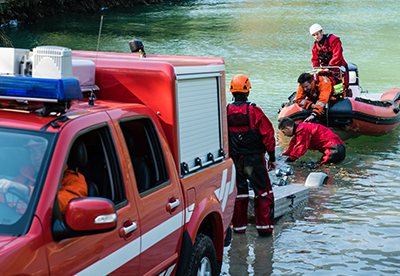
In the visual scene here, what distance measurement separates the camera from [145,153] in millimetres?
4094

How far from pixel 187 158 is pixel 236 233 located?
284cm

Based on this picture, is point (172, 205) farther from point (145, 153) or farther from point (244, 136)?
point (244, 136)

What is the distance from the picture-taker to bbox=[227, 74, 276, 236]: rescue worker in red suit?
21.4 feet

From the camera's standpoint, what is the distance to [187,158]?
171 inches

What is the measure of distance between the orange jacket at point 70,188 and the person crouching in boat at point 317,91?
8.56 metres

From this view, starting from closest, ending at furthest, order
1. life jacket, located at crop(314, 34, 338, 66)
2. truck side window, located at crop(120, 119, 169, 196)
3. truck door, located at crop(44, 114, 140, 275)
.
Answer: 1. truck door, located at crop(44, 114, 140, 275)
2. truck side window, located at crop(120, 119, 169, 196)
3. life jacket, located at crop(314, 34, 338, 66)

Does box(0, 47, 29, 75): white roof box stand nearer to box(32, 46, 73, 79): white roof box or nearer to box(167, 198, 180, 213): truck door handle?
box(32, 46, 73, 79): white roof box

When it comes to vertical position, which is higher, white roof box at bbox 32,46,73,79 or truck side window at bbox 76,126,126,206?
white roof box at bbox 32,46,73,79

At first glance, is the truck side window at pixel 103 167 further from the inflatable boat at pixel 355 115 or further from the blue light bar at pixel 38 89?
the inflatable boat at pixel 355 115

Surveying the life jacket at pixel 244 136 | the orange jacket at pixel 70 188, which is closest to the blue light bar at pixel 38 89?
the orange jacket at pixel 70 188

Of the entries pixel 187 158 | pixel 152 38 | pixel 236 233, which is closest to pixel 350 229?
pixel 236 233

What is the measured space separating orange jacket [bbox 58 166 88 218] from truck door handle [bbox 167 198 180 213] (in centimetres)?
78

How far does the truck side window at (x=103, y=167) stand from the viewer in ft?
11.2

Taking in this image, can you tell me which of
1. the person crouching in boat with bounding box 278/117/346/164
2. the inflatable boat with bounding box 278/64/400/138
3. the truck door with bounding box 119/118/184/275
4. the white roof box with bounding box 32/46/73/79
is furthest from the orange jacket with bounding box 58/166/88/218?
the inflatable boat with bounding box 278/64/400/138
